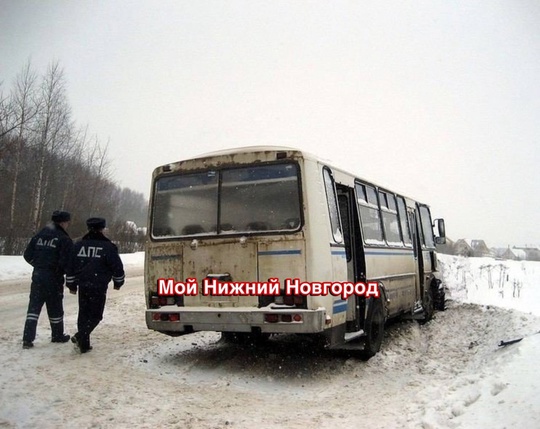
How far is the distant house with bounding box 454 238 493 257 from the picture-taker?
122ft

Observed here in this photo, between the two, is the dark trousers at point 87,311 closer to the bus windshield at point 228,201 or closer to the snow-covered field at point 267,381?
the snow-covered field at point 267,381

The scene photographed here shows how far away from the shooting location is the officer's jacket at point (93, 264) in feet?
22.9

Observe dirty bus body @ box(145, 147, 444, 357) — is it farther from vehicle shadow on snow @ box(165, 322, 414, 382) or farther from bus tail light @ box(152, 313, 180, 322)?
vehicle shadow on snow @ box(165, 322, 414, 382)

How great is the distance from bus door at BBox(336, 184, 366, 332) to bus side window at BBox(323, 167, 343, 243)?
0.39 m

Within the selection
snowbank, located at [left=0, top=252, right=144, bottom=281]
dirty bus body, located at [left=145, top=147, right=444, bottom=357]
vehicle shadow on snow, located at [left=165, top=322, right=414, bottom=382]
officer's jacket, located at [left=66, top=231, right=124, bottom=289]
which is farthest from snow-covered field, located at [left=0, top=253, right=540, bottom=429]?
snowbank, located at [left=0, top=252, right=144, bottom=281]

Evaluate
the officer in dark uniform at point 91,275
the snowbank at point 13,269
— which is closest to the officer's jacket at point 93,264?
the officer in dark uniform at point 91,275

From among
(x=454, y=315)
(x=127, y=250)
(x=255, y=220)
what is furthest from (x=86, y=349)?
(x=127, y=250)

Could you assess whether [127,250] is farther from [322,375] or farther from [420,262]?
[322,375]

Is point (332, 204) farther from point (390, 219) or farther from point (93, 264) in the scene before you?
point (93, 264)

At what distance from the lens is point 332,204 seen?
697 cm

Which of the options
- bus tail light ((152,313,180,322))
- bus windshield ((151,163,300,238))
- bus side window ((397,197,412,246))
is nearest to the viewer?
bus windshield ((151,163,300,238))

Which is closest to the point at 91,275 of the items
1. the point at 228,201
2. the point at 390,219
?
the point at 228,201

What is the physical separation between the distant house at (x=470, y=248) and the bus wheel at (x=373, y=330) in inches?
1117

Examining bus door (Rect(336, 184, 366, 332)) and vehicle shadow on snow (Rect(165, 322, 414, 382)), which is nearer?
vehicle shadow on snow (Rect(165, 322, 414, 382))
